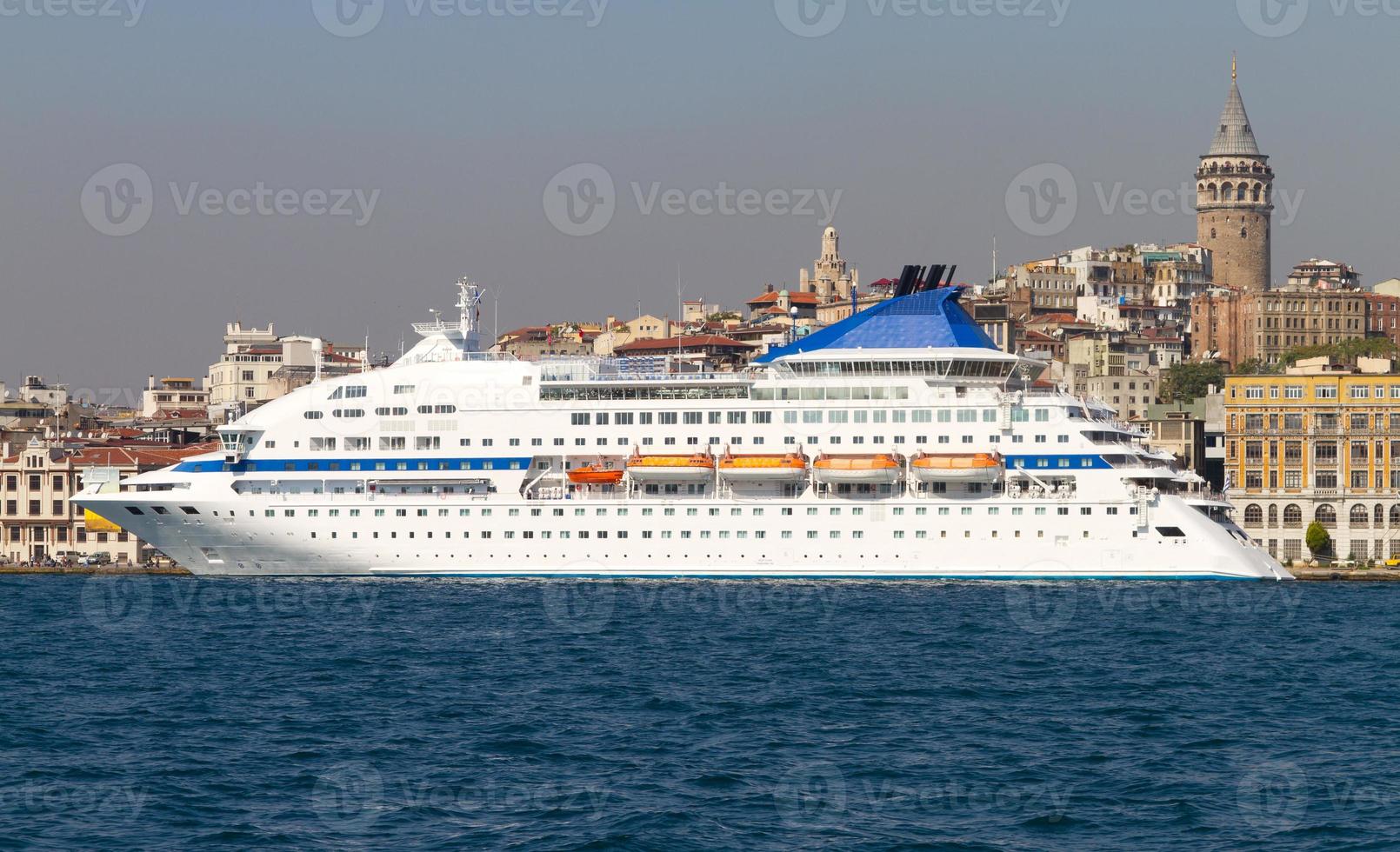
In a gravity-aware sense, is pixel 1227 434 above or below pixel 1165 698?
above

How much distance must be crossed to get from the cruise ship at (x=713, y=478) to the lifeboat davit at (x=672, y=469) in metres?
0.05

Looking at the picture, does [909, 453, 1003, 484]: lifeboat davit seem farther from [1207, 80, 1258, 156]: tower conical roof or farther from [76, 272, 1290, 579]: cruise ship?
[1207, 80, 1258, 156]: tower conical roof

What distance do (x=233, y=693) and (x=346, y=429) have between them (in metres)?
21.6

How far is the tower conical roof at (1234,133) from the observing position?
460 feet

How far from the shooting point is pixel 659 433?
54156mm

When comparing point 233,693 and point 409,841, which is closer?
point 409,841

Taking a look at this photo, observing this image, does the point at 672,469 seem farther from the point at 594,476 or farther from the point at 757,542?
the point at 757,542

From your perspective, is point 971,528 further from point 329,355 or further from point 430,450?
point 329,355

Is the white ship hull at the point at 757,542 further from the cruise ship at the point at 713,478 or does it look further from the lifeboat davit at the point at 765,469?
the lifeboat davit at the point at 765,469

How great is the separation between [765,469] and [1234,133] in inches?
3815

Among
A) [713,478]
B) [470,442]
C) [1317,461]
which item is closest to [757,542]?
[713,478]

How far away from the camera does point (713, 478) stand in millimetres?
52812

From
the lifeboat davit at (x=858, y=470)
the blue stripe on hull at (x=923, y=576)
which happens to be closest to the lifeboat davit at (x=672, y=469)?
the blue stripe on hull at (x=923, y=576)

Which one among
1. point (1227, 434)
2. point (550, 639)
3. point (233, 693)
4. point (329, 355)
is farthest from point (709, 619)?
point (329, 355)
